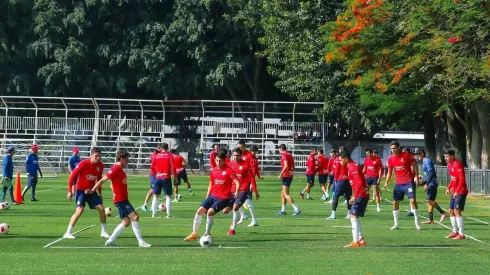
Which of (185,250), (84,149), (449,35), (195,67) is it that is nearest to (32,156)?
(449,35)

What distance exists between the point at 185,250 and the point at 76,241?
263 centimetres

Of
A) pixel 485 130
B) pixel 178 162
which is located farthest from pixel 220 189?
pixel 485 130

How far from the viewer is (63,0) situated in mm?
67062

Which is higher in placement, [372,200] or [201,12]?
[201,12]

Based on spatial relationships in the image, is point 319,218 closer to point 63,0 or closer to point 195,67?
point 195,67

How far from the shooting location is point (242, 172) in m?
22.2

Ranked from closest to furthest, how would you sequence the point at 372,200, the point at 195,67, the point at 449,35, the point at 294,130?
the point at 449,35
the point at 372,200
the point at 294,130
the point at 195,67

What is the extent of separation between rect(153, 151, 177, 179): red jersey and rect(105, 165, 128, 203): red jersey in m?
8.06

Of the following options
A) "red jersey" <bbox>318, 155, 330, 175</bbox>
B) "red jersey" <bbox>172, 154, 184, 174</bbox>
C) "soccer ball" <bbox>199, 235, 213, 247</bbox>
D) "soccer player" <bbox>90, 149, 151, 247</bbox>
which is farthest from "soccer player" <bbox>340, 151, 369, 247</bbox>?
"red jersey" <bbox>318, 155, 330, 175</bbox>

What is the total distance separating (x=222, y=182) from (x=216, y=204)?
0.47 m

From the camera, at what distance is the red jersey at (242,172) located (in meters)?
22.0

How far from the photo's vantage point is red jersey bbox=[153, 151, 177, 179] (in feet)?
88.7

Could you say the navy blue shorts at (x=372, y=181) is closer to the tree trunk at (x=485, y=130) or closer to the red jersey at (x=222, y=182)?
the red jersey at (x=222, y=182)

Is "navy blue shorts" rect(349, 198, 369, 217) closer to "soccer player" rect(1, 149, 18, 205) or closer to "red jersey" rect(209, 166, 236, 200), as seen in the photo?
"red jersey" rect(209, 166, 236, 200)
